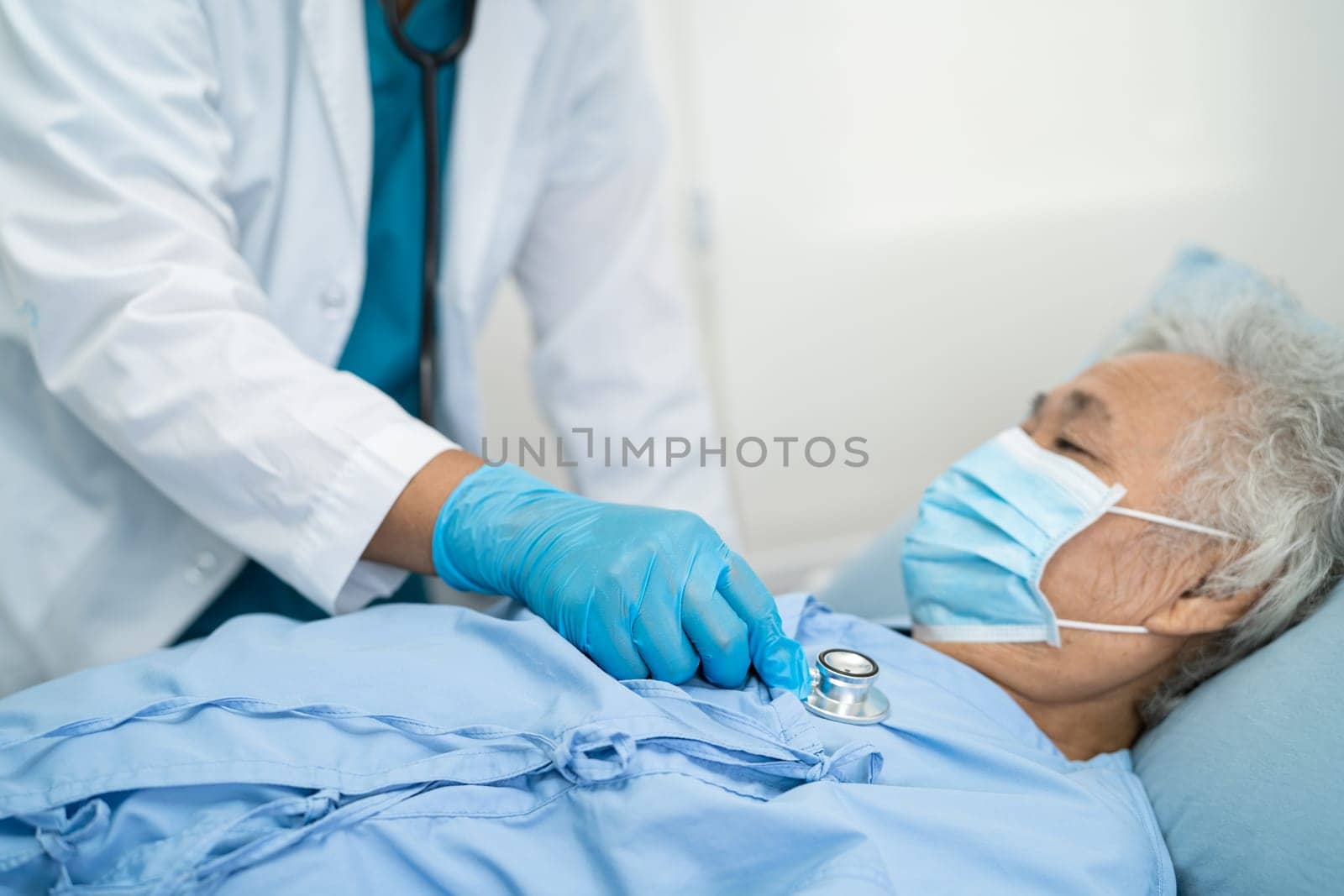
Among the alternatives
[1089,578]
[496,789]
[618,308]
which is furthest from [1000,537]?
[618,308]

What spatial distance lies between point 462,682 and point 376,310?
2.31 ft

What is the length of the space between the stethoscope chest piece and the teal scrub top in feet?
Result: 2.60

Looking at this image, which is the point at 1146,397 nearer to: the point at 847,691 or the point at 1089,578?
the point at 1089,578

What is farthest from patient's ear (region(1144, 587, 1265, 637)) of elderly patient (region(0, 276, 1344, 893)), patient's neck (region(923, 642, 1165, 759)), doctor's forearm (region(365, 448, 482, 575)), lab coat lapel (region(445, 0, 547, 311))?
lab coat lapel (region(445, 0, 547, 311))

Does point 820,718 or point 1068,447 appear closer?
point 820,718

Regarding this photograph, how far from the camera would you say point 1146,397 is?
3.59 ft

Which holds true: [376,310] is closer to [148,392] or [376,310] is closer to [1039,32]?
[148,392]

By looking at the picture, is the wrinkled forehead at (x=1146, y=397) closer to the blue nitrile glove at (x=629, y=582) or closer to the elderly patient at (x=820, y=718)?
the elderly patient at (x=820, y=718)

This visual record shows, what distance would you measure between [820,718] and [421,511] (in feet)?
1.52

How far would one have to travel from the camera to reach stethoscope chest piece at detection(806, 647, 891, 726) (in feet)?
2.90

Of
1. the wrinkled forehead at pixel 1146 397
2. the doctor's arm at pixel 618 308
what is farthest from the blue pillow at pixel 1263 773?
the doctor's arm at pixel 618 308

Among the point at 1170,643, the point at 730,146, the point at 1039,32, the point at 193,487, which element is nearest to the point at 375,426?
the point at 193,487

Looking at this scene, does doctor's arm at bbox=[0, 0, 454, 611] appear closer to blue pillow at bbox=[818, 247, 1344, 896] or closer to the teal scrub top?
the teal scrub top

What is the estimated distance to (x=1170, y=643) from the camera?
1.06 m
